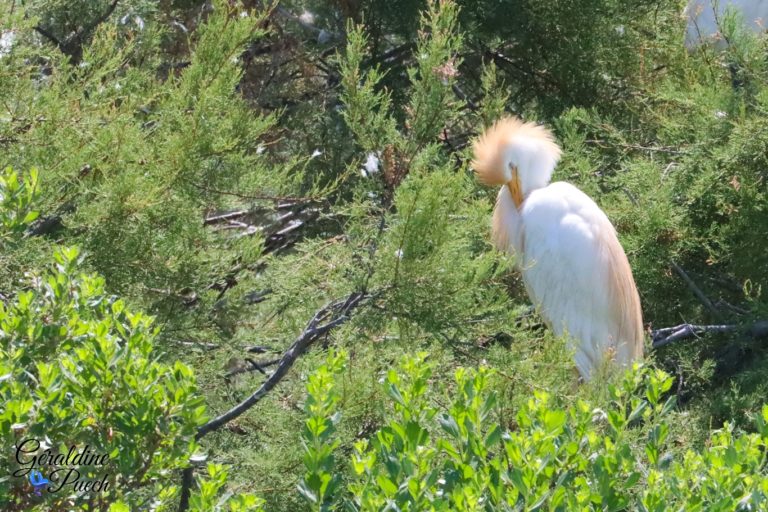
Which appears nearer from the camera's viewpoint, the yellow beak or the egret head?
the egret head

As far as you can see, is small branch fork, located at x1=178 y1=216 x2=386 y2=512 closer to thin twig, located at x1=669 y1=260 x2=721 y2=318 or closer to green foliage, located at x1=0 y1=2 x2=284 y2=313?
green foliage, located at x1=0 y1=2 x2=284 y2=313

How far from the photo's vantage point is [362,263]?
8.50 ft

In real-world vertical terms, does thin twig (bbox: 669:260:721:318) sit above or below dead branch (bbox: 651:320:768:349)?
above

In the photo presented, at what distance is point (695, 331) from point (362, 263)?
74.9 inches

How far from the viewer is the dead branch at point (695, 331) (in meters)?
3.79

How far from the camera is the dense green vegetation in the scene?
5.56 ft

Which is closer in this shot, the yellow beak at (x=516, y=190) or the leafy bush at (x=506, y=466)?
the leafy bush at (x=506, y=466)

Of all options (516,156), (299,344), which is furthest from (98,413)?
(516,156)

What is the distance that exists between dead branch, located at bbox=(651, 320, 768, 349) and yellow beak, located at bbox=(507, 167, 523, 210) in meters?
0.97

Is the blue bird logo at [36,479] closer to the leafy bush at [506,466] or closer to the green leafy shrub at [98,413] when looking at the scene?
the green leafy shrub at [98,413]

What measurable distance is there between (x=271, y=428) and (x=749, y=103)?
94.3 inches

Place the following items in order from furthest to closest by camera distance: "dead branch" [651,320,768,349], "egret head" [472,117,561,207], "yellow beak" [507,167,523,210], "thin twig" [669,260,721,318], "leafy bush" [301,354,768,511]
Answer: "yellow beak" [507,167,523,210]
"egret head" [472,117,561,207]
"thin twig" [669,260,721,318]
"dead branch" [651,320,768,349]
"leafy bush" [301,354,768,511]

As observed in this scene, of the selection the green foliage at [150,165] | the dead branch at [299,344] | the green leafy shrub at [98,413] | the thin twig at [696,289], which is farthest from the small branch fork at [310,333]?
the thin twig at [696,289]
